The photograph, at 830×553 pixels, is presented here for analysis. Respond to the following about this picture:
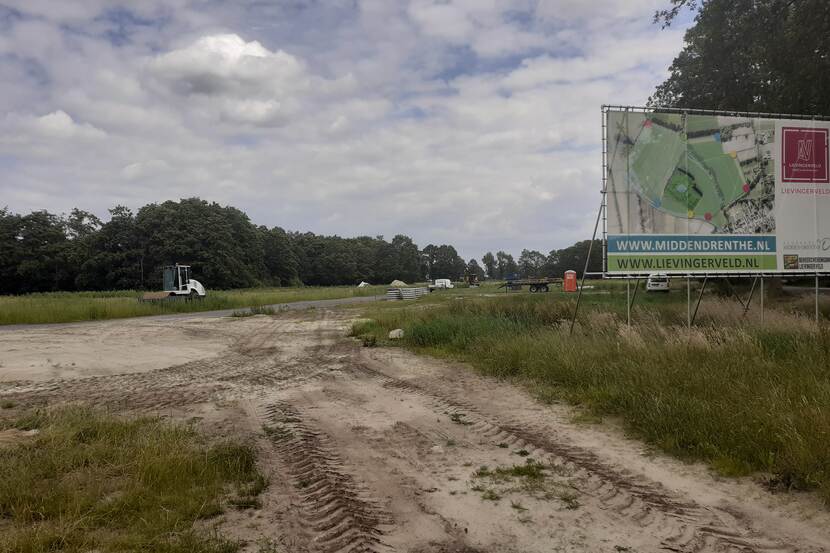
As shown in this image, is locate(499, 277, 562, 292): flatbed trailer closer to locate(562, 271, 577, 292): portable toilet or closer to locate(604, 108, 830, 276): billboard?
locate(562, 271, 577, 292): portable toilet

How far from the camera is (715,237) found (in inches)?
396

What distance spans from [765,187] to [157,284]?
73692 mm

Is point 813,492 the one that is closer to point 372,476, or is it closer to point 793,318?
point 372,476

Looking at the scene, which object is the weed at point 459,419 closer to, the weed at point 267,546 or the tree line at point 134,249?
the weed at point 267,546

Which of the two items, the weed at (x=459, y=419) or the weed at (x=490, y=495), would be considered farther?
the weed at (x=459, y=419)

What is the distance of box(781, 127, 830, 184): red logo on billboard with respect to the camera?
1023 centimetres

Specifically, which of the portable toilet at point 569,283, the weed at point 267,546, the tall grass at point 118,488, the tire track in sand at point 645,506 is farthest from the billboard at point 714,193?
the portable toilet at point 569,283

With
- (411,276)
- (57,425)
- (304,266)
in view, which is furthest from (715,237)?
(411,276)

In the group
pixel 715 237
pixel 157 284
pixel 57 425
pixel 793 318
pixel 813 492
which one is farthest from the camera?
pixel 157 284

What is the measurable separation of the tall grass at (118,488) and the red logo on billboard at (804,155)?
37.9ft

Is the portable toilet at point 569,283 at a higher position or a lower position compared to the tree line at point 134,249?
lower

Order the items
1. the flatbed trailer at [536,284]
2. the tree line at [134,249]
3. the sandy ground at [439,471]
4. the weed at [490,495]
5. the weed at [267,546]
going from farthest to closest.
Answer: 1. the tree line at [134,249]
2. the flatbed trailer at [536,284]
3. the weed at [490,495]
4. the sandy ground at [439,471]
5. the weed at [267,546]

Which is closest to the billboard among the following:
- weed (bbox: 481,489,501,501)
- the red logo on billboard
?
the red logo on billboard

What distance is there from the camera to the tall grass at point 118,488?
10.3 ft
